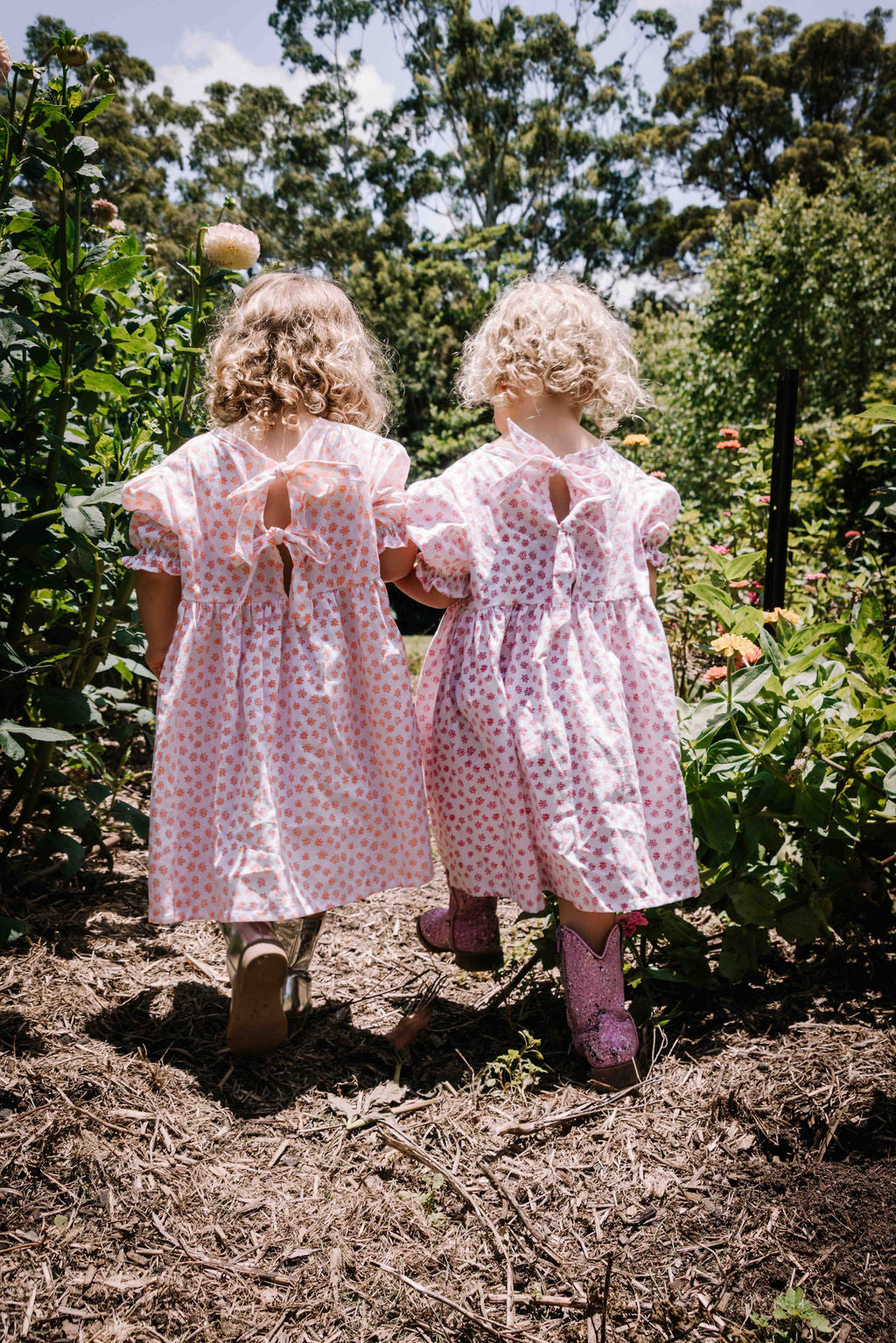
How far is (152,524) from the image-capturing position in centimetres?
181

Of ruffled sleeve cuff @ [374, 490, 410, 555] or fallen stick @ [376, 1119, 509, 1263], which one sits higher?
ruffled sleeve cuff @ [374, 490, 410, 555]

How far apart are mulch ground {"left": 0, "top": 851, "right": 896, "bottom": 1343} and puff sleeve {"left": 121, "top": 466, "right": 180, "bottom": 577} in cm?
91

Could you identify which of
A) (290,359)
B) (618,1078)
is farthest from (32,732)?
(618,1078)

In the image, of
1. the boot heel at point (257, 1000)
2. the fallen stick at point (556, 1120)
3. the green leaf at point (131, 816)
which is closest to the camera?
the fallen stick at point (556, 1120)

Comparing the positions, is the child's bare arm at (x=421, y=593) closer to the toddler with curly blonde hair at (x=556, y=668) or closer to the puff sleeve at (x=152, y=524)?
the toddler with curly blonde hair at (x=556, y=668)

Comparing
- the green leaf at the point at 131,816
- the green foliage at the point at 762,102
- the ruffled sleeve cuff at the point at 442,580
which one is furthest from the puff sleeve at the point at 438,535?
the green foliage at the point at 762,102

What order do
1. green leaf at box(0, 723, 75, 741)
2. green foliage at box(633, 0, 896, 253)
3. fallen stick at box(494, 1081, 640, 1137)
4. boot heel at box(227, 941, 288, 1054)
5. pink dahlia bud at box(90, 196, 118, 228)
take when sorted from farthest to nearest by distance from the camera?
green foliage at box(633, 0, 896, 253) → pink dahlia bud at box(90, 196, 118, 228) → green leaf at box(0, 723, 75, 741) → boot heel at box(227, 941, 288, 1054) → fallen stick at box(494, 1081, 640, 1137)

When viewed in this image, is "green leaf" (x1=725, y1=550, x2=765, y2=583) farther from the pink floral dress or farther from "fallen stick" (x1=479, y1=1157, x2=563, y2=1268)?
"fallen stick" (x1=479, y1=1157, x2=563, y2=1268)

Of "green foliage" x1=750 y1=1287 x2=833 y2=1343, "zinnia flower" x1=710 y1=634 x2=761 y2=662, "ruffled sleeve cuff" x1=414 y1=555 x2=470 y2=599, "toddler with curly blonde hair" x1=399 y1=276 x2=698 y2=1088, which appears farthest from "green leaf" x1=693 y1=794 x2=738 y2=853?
"green foliage" x1=750 y1=1287 x2=833 y2=1343

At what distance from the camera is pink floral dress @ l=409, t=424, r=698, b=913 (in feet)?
5.88

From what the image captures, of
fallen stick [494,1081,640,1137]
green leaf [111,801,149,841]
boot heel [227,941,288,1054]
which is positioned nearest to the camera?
fallen stick [494,1081,640,1137]

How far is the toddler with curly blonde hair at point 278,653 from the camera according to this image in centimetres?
179

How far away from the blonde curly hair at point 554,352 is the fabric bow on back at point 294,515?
1.38 ft

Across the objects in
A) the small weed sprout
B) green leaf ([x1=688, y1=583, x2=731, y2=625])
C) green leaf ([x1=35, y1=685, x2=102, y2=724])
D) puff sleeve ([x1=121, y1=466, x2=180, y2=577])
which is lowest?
the small weed sprout
